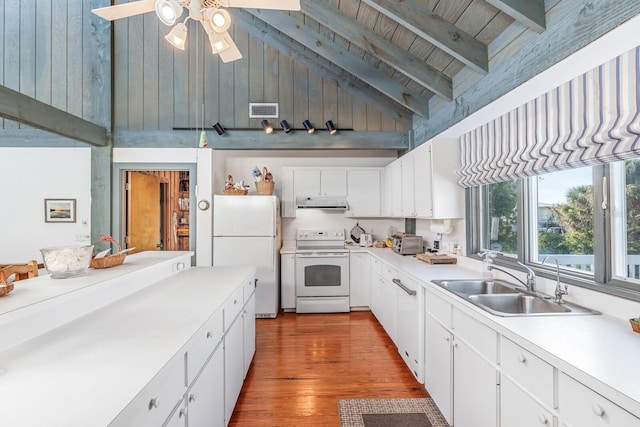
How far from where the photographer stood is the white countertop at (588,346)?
2.96 feet

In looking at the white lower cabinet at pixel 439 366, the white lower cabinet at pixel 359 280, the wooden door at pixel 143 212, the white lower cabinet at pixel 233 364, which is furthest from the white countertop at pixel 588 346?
the wooden door at pixel 143 212

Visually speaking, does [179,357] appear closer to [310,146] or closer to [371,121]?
[310,146]

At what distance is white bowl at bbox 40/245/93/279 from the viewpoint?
1.60 metres

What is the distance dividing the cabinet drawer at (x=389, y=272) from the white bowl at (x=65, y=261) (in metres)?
2.48

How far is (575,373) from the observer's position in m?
0.99

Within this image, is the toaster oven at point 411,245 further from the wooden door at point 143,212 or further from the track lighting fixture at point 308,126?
the wooden door at point 143,212

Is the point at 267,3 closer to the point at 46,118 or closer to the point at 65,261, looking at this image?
the point at 65,261

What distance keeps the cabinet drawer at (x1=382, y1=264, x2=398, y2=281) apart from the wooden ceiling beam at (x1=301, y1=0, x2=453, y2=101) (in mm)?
1901

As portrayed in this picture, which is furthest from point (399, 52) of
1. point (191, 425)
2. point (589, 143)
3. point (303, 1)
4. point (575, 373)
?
point (191, 425)

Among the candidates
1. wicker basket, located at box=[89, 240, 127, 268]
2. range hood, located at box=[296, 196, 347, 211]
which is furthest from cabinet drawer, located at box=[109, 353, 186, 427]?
range hood, located at box=[296, 196, 347, 211]

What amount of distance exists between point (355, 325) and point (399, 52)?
10.00 feet

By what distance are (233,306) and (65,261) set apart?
968mm

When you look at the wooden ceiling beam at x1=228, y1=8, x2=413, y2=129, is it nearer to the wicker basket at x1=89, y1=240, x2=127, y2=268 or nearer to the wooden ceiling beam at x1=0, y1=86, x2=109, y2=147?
the wooden ceiling beam at x1=0, y1=86, x2=109, y2=147

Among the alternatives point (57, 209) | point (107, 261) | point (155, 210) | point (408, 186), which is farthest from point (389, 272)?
point (57, 209)
